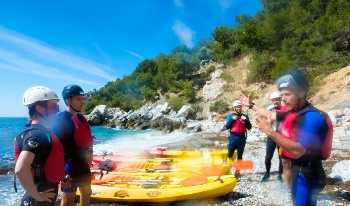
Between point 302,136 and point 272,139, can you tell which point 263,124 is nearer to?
point 272,139

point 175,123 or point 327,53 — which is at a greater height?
point 327,53

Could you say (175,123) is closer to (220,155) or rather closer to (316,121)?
(220,155)

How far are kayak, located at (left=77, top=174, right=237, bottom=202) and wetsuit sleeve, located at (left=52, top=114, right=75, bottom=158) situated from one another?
252 centimetres

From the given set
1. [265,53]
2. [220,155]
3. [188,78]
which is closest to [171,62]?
[188,78]

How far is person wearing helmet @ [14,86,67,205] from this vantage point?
235 cm

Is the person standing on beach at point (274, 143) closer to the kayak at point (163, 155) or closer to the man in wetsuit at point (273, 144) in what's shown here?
the man in wetsuit at point (273, 144)

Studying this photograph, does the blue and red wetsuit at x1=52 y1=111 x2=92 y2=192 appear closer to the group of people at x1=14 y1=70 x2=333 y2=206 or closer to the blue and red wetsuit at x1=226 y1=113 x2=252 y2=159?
the group of people at x1=14 y1=70 x2=333 y2=206

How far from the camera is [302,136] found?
2.49 m

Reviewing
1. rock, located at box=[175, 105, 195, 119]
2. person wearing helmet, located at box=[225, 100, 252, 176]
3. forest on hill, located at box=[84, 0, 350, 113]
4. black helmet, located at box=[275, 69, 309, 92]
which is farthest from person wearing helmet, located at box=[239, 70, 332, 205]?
rock, located at box=[175, 105, 195, 119]

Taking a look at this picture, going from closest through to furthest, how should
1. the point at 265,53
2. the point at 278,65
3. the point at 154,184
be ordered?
the point at 154,184 → the point at 278,65 → the point at 265,53

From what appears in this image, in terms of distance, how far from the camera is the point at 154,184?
595 cm

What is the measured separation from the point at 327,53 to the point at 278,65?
180 inches

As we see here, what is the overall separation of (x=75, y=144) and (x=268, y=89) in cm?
3110

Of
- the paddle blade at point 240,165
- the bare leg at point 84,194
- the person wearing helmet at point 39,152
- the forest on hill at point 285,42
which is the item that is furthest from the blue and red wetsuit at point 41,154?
the forest on hill at point 285,42
